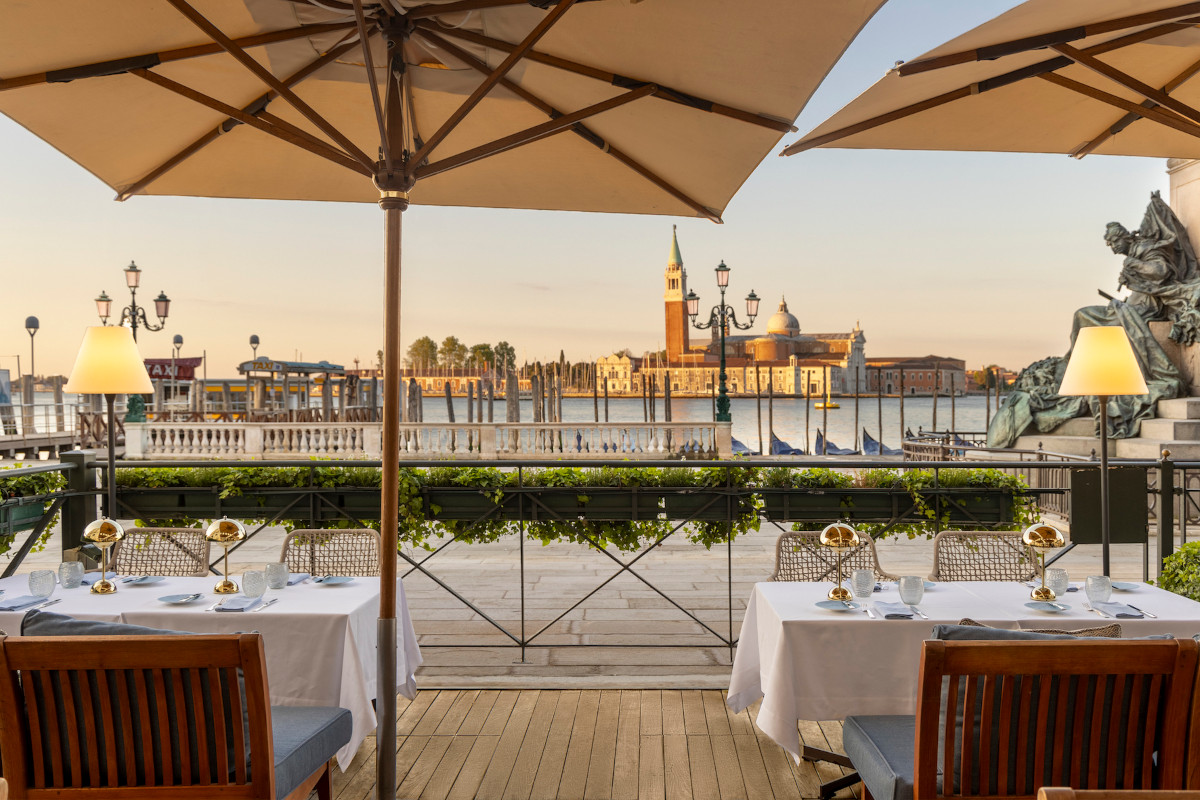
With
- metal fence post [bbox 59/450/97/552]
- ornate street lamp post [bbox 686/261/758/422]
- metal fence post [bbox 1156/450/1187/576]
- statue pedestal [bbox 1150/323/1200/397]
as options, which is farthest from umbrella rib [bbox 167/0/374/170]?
ornate street lamp post [bbox 686/261/758/422]

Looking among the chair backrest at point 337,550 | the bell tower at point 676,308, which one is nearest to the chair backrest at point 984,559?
the chair backrest at point 337,550

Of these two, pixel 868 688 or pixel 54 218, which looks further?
Result: pixel 54 218

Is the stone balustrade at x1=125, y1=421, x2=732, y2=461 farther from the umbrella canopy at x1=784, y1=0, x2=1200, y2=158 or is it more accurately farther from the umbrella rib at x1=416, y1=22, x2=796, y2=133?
the umbrella rib at x1=416, y1=22, x2=796, y2=133

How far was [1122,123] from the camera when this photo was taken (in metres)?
3.38

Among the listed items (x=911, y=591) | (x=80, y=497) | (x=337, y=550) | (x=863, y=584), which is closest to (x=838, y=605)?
(x=863, y=584)

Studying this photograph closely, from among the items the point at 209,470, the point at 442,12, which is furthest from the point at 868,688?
the point at 209,470

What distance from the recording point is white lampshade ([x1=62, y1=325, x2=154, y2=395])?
4.20m

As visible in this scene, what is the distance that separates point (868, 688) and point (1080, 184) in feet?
79.0

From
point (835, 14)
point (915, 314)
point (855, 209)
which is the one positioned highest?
point (855, 209)

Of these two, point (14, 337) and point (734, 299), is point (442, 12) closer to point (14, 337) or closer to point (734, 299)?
point (14, 337)

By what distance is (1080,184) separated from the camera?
2206 cm

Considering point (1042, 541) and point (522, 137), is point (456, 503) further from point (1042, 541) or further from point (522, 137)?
point (1042, 541)

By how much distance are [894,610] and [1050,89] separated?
2.14m

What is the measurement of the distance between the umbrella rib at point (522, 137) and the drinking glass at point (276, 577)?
1.74 metres
